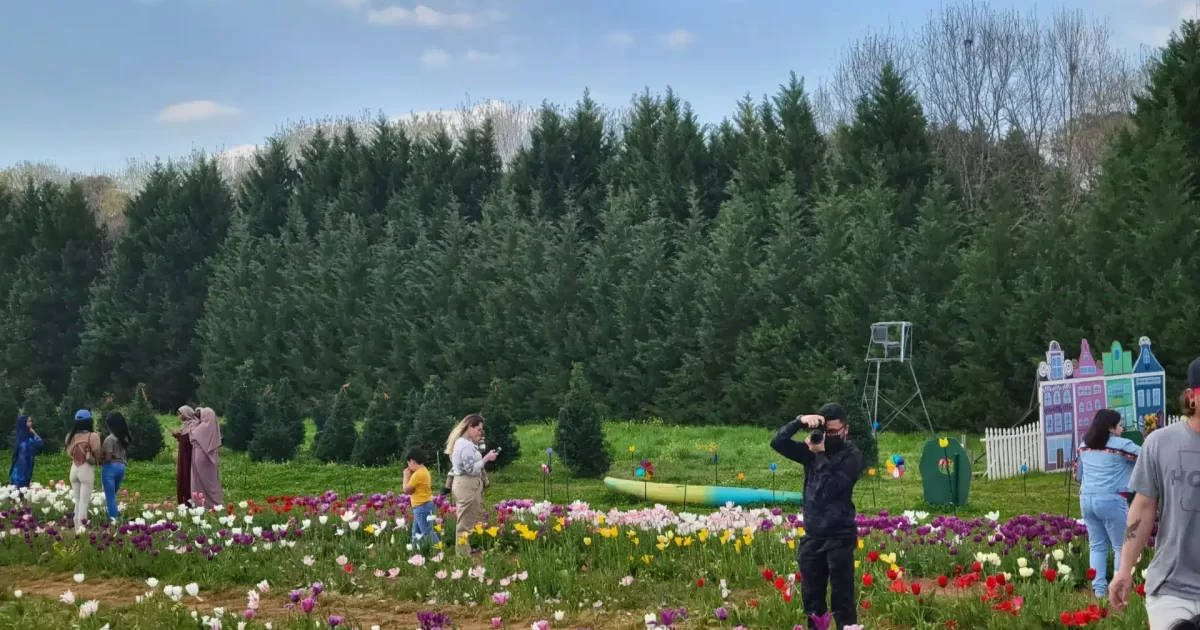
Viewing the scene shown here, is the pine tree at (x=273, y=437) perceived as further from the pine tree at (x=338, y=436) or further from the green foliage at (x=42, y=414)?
the green foliage at (x=42, y=414)

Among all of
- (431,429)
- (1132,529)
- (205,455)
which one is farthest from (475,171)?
(1132,529)

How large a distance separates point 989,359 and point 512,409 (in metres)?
13.1

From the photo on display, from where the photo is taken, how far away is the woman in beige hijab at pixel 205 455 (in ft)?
47.7

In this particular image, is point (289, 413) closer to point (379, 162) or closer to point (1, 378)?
point (1, 378)

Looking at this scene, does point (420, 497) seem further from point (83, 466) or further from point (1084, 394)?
point (1084, 394)

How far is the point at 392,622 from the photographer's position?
7.93m

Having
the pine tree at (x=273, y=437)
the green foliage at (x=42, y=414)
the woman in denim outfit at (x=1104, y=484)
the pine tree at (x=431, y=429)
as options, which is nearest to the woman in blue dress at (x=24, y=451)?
the pine tree at (x=431, y=429)

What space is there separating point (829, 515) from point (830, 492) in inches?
5.1

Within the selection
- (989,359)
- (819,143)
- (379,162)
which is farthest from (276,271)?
(989,359)

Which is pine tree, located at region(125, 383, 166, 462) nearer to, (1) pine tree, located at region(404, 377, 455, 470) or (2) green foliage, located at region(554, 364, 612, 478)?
(1) pine tree, located at region(404, 377, 455, 470)

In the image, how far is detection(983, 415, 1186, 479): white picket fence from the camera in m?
17.9

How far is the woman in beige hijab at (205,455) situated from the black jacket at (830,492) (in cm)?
996

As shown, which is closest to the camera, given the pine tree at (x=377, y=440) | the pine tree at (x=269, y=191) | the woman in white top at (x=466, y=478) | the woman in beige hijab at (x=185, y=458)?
the woman in white top at (x=466, y=478)

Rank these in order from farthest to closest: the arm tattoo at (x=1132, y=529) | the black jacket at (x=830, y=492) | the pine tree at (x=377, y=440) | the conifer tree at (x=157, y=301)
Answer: the conifer tree at (x=157, y=301)
the pine tree at (x=377, y=440)
the black jacket at (x=830, y=492)
the arm tattoo at (x=1132, y=529)
